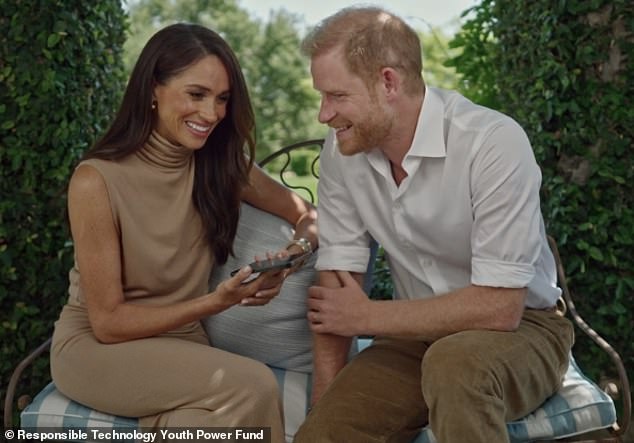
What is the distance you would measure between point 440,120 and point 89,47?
1584mm

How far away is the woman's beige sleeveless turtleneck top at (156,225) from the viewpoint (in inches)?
95.5

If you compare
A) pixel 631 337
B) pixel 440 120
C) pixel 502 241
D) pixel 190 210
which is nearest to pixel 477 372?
pixel 502 241

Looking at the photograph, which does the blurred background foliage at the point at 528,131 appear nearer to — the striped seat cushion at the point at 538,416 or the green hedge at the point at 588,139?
the green hedge at the point at 588,139

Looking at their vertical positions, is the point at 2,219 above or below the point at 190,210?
below

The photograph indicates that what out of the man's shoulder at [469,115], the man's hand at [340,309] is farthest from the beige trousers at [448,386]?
the man's shoulder at [469,115]

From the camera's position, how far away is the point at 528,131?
3430 millimetres

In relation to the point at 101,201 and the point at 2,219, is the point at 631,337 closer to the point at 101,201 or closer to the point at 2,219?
the point at 101,201

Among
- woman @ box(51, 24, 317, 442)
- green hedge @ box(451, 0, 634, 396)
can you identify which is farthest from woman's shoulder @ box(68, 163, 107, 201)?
green hedge @ box(451, 0, 634, 396)

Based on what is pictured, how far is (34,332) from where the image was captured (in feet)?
11.0

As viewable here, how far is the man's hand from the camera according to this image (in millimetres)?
2305

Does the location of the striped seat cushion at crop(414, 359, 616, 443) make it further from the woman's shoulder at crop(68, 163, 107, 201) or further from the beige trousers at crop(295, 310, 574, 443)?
the woman's shoulder at crop(68, 163, 107, 201)

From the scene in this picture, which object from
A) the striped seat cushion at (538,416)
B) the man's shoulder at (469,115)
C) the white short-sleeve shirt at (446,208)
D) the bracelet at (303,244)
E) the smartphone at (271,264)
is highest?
the man's shoulder at (469,115)

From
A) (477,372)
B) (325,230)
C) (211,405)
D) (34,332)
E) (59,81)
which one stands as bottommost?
(34,332)

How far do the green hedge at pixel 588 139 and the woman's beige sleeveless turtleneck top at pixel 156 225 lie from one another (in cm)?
137
